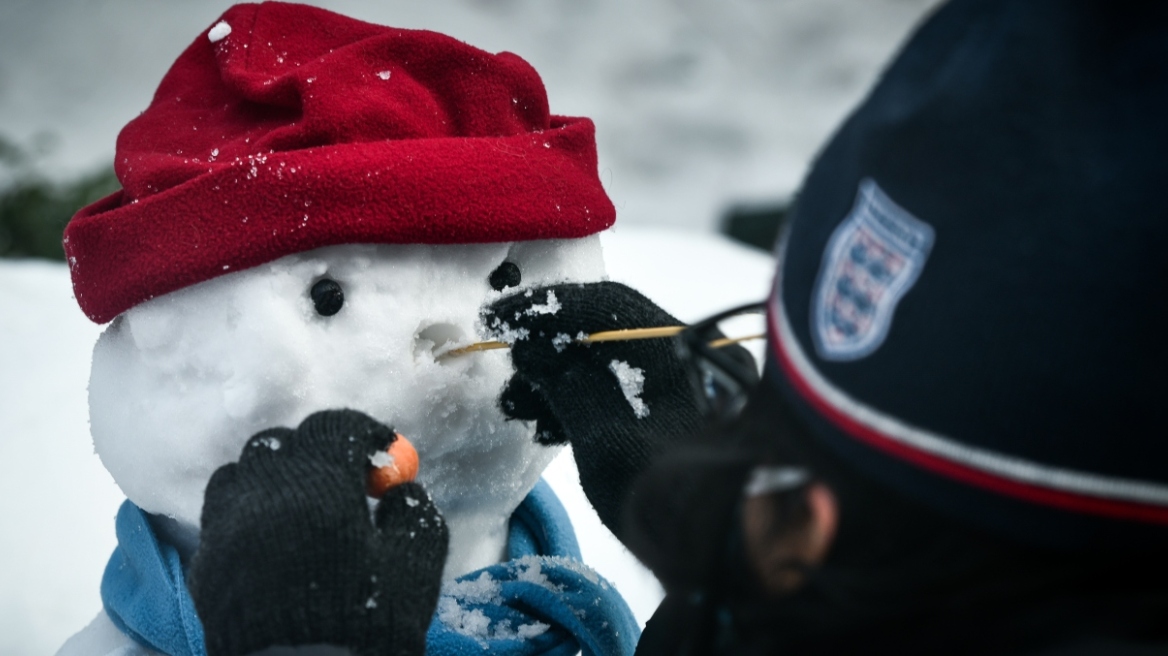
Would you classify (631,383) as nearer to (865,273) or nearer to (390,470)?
(390,470)

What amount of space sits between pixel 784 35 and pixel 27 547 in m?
2.11

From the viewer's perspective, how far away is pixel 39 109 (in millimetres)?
2365

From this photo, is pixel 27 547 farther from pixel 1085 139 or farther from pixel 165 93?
pixel 1085 139

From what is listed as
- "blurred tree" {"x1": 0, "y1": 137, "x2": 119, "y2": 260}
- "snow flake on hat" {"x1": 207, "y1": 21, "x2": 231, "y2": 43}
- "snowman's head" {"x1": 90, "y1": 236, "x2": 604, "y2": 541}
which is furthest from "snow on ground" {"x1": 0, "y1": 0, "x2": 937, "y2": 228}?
"snowman's head" {"x1": 90, "y1": 236, "x2": 604, "y2": 541}

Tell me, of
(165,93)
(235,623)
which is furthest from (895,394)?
(165,93)

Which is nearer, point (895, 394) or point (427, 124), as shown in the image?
point (895, 394)

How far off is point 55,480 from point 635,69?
1759 millimetres

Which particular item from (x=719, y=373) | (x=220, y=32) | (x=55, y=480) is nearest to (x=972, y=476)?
(x=719, y=373)

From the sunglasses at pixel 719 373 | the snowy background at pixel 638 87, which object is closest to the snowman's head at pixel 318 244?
the sunglasses at pixel 719 373

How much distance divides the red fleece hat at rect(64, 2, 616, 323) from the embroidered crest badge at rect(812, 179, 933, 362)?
1.09ft

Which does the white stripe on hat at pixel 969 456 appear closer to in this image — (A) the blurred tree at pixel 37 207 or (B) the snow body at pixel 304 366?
(B) the snow body at pixel 304 366

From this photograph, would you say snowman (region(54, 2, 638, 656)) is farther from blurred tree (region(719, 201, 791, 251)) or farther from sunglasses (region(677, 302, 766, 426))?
blurred tree (region(719, 201, 791, 251))

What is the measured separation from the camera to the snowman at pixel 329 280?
0.66 meters

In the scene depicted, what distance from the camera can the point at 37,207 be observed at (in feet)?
7.13
